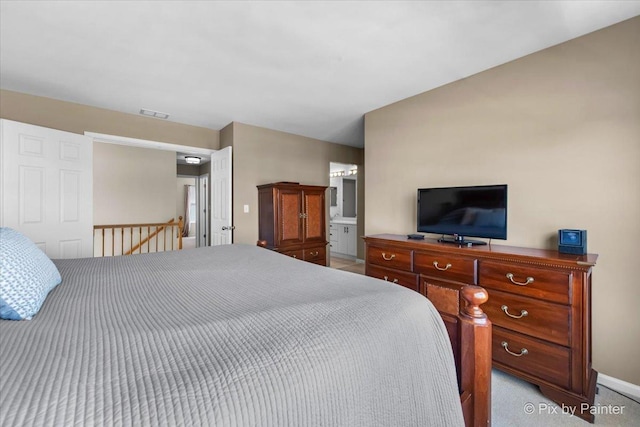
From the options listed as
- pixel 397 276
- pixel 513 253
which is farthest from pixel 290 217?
pixel 513 253

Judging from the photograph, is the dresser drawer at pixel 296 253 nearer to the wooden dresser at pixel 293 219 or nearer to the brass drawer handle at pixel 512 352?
the wooden dresser at pixel 293 219

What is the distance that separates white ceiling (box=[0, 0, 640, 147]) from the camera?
1682 mm

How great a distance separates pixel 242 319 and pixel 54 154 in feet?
11.4

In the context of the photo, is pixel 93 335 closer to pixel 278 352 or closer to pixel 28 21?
pixel 278 352

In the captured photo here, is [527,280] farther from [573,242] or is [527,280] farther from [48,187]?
[48,187]

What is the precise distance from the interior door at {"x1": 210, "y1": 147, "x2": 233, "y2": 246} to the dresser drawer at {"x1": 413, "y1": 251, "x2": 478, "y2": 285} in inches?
101

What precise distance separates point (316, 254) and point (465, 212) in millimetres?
2292

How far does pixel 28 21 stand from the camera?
5.78 ft

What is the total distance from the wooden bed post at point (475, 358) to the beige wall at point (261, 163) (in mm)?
3328

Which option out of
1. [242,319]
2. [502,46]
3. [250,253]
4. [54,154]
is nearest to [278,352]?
[242,319]

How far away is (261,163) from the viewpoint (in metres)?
4.09

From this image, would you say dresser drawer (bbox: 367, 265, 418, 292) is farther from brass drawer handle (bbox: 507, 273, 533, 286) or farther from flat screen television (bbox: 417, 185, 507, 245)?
brass drawer handle (bbox: 507, 273, 533, 286)

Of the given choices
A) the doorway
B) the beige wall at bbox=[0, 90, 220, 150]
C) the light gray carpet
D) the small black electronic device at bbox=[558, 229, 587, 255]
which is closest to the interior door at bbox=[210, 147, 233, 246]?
the beige wall at bbox=[0, 90, 220, 150]

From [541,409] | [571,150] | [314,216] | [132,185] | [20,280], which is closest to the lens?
[20,280]
